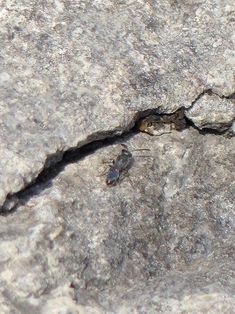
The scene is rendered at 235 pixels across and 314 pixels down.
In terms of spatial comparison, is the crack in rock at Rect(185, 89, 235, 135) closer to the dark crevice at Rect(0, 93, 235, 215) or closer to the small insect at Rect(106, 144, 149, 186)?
the dark crevice at Rect(0, 93, 235, 215)

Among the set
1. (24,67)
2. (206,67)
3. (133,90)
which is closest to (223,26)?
(206,67)

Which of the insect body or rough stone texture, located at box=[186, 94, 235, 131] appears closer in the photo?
the insect body

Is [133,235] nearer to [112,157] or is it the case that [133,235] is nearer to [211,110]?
[112,157]

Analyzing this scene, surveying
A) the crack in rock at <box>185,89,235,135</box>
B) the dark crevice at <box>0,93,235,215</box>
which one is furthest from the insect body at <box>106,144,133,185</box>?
the crack in rock at <box>185,89,235,135</box>

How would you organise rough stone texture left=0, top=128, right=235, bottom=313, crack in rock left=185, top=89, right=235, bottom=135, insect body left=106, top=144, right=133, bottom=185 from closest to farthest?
rough stone texture left=0, top=128, right=235, bottom=313 → insect body left=106, top=144, right=133, bottom=185 → crack in rock left=185, top=89, right=235, bottom=135

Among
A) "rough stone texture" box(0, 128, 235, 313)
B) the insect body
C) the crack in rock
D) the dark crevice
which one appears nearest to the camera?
"rough stone texture" box(0, 128, 235, 313)

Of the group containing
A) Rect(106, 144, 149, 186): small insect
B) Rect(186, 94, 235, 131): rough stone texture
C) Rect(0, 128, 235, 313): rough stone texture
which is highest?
Rect(186, 94, 235, 131): rough stone texture

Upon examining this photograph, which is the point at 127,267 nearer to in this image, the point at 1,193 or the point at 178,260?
the point at 178,260
